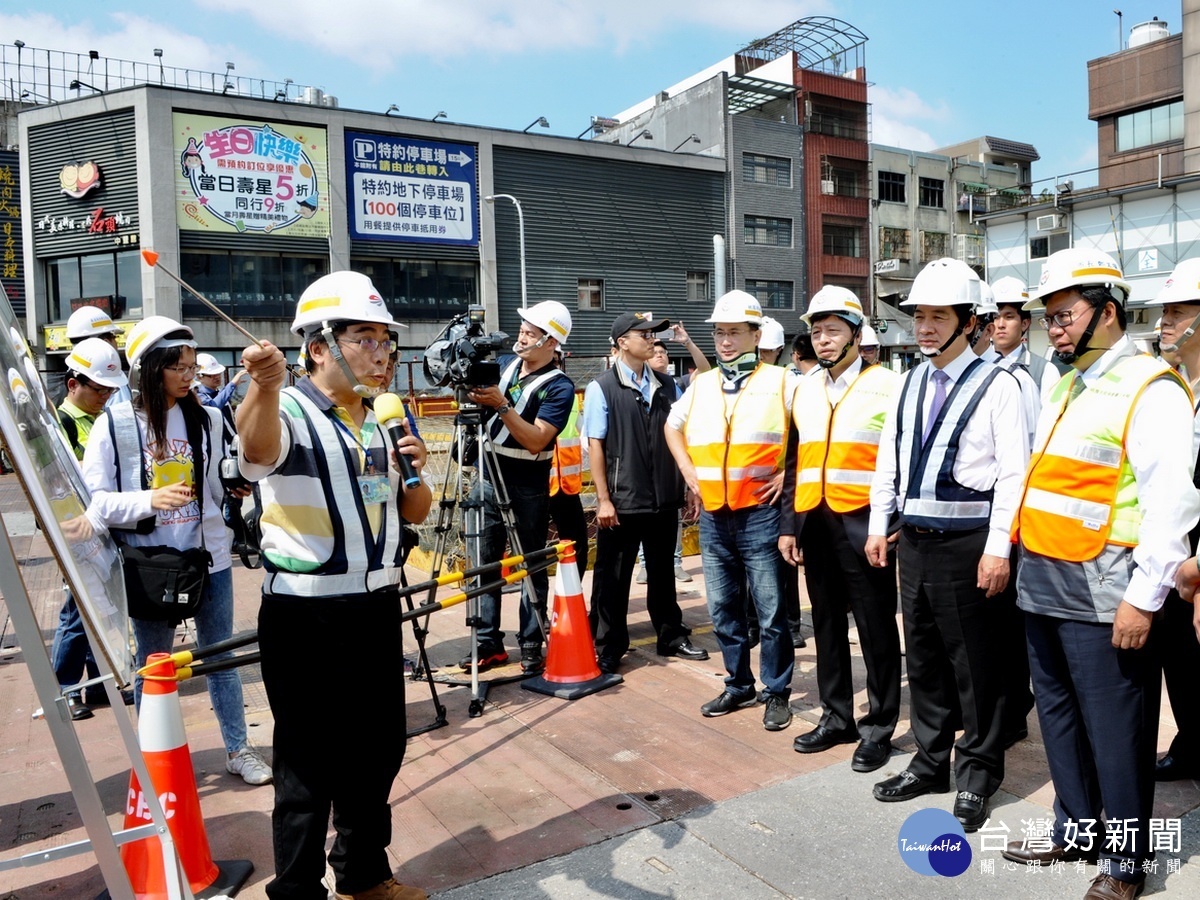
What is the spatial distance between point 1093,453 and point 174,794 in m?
3.35

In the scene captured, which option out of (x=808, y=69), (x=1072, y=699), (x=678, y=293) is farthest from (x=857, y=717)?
(x=808, y=69)

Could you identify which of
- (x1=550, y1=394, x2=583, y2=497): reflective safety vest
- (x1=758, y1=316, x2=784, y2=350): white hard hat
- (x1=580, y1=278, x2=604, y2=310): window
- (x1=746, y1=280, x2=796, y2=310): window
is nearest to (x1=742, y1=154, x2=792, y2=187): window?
(x1=746, y1=280, x2=796, y2=310): window

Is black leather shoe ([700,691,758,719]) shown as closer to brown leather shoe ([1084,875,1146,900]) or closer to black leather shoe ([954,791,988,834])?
black leather shoe ([954,791,988,834])

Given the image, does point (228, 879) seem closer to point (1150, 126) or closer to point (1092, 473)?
point (1092, 473)

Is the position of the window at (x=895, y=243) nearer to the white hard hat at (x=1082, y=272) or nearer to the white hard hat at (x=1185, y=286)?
the white hard hat at (x=1185, y=286)

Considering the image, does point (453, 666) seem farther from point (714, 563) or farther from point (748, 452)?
point (748, 452)

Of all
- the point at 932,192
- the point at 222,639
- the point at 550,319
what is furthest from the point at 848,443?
the point at 932,192

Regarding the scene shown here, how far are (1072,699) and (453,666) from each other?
3607 millimetres

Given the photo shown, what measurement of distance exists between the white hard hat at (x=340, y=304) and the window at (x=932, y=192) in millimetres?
44829

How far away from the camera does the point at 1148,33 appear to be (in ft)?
121

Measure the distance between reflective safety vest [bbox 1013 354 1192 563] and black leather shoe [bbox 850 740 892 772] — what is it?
1.34 meters

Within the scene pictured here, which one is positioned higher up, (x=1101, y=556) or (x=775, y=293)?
(x=775, y=293)

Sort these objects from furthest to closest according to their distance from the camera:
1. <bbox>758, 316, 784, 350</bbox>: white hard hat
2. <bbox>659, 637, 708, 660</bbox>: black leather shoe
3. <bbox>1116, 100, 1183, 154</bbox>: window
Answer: <bbox>1116, 100, 1183, 154</bbox>: window, <bbox>758, 316, 784, 350</bbox>: white hard hat, <bbox>659, 637, 708, 660</bbox>: black leather shoe

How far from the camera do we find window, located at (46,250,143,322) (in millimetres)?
26812
